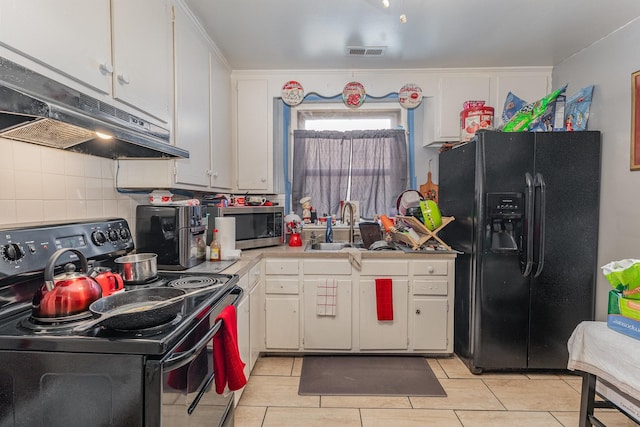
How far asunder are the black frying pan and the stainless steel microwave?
3.57 feet

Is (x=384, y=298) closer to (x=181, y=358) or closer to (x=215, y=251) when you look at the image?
(x=215, y=251)

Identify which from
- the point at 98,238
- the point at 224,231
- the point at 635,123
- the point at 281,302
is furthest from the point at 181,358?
the point at 635,123

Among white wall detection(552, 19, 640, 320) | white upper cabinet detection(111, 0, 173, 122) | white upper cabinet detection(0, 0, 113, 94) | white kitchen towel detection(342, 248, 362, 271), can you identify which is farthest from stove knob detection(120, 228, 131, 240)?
white wall detection(552, 19, 640, 320)

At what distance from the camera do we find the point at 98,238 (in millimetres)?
1530

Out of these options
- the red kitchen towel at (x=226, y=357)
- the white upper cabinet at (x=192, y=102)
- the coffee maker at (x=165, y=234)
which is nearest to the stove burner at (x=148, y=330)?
the red kitchen towel at (x=226, y=357)

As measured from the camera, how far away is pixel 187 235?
1.84 meters

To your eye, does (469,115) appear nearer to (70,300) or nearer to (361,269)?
(361,269)

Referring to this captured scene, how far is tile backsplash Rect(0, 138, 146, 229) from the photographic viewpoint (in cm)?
127

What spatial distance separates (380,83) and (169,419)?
2.89 metres

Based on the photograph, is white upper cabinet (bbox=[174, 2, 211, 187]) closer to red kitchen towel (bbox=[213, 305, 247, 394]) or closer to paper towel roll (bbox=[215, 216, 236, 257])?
→ paper towel roll (bbox=[215, 216, 236, 257])

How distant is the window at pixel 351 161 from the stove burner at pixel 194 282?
1780 mm

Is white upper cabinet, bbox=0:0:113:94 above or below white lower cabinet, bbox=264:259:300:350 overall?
above

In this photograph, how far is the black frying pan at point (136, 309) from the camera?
0.93 meters

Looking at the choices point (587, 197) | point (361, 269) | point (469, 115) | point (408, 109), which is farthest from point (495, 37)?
point (361, 269)
